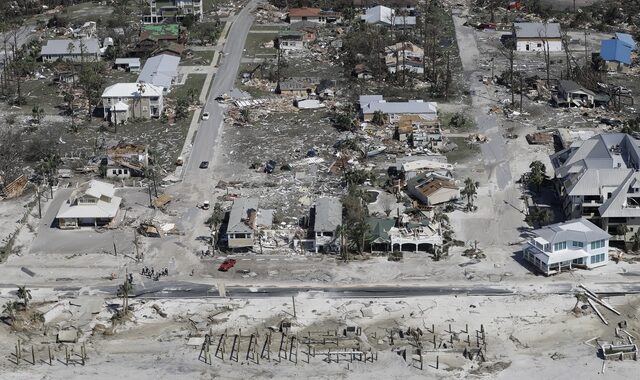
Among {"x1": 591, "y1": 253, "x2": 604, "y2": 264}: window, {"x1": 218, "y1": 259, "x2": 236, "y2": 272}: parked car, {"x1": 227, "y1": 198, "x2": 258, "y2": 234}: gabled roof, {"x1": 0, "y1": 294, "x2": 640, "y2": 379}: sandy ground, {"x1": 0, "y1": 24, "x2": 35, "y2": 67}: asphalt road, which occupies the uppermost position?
{"x1": 0, "y1": 24, "x2": 35, "y2": 67}: asphalt road

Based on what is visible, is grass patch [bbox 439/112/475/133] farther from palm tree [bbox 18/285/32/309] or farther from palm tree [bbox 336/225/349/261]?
palm tree [bbox 18/285/32/309]

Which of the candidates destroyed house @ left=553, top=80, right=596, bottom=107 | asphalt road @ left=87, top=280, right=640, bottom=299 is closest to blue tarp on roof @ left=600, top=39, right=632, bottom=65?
destroyed house @ left=553, top=80, right=596, bottom=107

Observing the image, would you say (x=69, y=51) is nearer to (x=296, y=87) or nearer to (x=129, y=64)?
(x=129, y=64)

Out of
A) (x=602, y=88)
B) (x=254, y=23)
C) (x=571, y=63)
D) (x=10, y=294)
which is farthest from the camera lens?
(x=254, y=23)

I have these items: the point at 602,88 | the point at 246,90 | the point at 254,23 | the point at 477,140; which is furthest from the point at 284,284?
the point at 254,23

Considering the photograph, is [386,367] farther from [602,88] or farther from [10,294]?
[602,88]

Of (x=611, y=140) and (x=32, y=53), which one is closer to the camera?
(x=611, y=140)

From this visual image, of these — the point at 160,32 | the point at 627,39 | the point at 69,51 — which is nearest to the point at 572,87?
the point at 627,39

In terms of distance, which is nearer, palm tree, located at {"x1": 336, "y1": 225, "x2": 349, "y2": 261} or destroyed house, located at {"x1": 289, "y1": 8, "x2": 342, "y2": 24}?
palm tree, located at {"x1": 336, "y1": 225, "x2": 349, "y2": 261}
